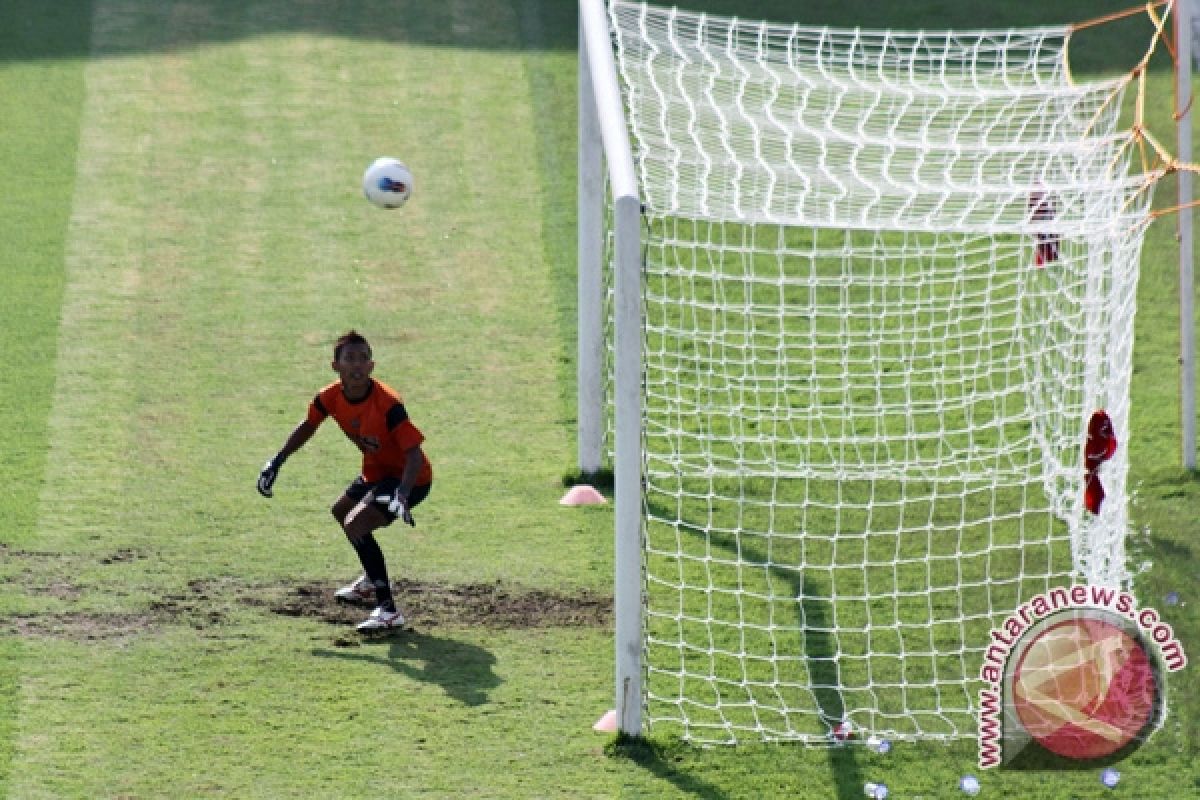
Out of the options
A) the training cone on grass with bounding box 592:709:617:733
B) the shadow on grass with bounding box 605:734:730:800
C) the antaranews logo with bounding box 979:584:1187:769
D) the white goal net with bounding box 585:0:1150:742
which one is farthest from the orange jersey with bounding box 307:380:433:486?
the antaranews logo with bounding box 979:584:1187:769

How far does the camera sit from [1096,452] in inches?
367

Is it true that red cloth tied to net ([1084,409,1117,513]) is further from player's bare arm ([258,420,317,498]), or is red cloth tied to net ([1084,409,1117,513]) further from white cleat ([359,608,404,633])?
player's bare arm ([258,420,317,498])

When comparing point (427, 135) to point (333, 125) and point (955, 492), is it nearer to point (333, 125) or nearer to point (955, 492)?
point (333, 125)

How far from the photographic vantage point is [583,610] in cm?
986

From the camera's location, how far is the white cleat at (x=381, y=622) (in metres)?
9.52

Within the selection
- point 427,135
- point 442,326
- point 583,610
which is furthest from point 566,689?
point 427,135

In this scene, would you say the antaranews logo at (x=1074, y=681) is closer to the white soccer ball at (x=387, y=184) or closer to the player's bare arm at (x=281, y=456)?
the player's bare arm at (x=281, y=456)

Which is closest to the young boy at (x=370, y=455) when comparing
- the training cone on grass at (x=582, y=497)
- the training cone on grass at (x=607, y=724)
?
the training cone on grass at (x=607, y=724)

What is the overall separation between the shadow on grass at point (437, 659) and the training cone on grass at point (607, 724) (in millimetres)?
548

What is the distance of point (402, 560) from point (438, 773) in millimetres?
2221

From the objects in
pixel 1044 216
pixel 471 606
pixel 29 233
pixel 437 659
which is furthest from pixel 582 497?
pixel 29 233

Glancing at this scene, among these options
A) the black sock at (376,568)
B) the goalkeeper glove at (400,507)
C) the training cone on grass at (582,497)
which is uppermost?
the goalkeeper glove at (400,507)

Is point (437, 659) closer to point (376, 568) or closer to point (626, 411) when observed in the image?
point (376, 568)

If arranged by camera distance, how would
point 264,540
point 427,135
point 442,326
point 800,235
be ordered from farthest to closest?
1. point 427,135
2. point 800,235
3. point 442,326
4. point 264,540
